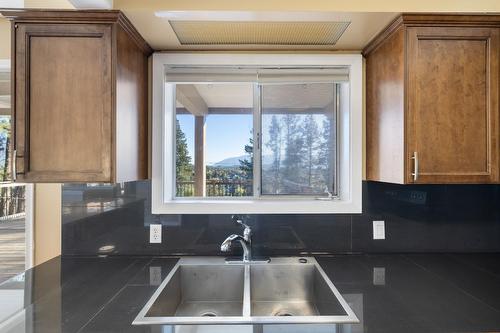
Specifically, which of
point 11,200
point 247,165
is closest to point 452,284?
point 247,165

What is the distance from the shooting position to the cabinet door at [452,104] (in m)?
1.59

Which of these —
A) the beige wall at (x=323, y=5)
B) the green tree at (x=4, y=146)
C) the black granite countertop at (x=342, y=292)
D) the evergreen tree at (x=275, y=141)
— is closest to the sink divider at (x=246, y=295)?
the black granite countertop at (x=342, y=292)

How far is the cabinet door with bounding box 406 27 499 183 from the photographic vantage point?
5.23ft

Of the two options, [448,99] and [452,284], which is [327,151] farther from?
[452,284]

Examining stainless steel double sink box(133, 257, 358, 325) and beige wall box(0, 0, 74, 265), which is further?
beige wall box(0, 0, 74, 265)

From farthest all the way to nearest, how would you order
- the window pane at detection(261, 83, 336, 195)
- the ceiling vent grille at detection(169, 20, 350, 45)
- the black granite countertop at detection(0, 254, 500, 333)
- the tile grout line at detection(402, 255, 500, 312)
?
the window pane at detection(261, 83, 336, 195)
the ceiling vent grille at detection(169, 20, 350, 45)
the tile grout line at detection(402, 255, 500, 312)
the black granite countertop at detection(0, 254, 500, 333)

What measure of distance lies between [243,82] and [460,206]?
4.90 ft

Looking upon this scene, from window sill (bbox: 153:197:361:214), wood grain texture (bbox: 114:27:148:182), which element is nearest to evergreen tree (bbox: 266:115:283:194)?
window sill (bbox: 153:197:361:214)

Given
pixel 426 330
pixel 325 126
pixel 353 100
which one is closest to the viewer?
pixel 426 330

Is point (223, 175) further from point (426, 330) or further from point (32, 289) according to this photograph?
point (426, 330)

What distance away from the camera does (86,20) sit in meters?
1.54

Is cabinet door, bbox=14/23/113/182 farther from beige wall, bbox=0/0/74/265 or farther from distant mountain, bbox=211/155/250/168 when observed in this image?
distant mountain, bbox=211/155/250/168

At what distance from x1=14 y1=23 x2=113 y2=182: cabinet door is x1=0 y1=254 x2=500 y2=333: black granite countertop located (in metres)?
0.49

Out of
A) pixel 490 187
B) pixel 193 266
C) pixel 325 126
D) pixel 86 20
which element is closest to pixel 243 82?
pixel 325 126
